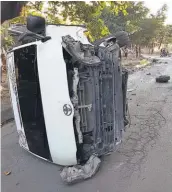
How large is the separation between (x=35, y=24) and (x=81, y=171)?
79.8 inches

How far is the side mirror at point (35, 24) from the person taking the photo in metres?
3.58

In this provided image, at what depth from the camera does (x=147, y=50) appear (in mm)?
51156

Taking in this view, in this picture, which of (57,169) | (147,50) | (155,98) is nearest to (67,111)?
(57,169)

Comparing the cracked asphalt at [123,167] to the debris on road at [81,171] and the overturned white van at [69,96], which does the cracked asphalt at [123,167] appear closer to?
the debris on road at [81,171]

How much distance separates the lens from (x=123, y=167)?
342cm

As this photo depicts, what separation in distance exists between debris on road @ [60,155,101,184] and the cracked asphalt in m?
0.07

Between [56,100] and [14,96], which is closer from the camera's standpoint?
[56,100]

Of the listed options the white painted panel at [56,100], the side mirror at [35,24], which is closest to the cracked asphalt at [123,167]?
the white painted panel at [56,100]

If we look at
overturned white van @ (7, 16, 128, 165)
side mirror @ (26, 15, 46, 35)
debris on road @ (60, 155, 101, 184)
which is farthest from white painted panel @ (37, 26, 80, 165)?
side mirror @ (26, 15, 46, 35)

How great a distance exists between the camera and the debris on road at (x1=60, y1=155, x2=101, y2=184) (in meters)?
3.20

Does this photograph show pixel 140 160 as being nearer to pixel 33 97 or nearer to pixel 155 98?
pixel 33 97

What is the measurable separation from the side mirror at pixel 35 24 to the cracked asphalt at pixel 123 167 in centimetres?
186

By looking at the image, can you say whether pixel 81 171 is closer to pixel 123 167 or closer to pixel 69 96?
pixel 123 167

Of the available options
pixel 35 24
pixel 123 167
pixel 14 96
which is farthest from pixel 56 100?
pixel 123 167
